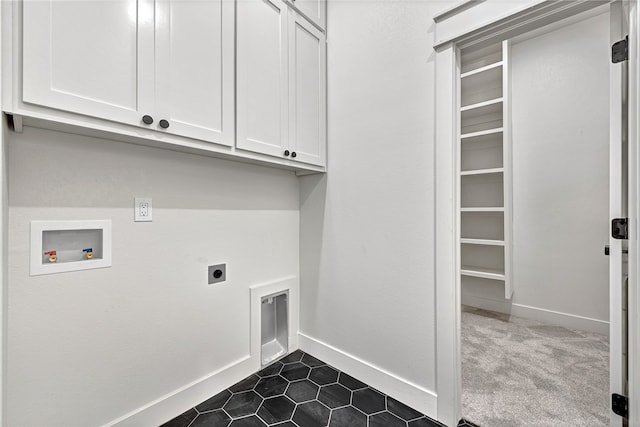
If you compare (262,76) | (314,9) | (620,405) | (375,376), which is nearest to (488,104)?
(314,9)

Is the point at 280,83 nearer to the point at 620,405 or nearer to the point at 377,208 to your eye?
the point at 377,208

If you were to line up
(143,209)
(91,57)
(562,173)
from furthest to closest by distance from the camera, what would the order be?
(562,173), (143,209), (91,57)

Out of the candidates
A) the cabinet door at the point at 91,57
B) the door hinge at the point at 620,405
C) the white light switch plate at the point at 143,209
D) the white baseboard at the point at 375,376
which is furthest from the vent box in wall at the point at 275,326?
the door hinge at the point at 620,405

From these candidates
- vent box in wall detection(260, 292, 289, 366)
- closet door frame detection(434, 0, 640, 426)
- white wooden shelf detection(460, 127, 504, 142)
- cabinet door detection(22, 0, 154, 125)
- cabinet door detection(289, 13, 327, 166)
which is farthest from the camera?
white wooden shelf detection(460, 127, 504, 142)

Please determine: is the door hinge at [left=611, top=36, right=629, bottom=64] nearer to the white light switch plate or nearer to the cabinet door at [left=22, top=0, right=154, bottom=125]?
the cabinet door at [left=22, top=0, right=154, bottom=125]

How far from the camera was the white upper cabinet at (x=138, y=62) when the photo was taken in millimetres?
885

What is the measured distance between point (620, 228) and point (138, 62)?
2049 millimetres

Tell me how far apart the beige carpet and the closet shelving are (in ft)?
1.57

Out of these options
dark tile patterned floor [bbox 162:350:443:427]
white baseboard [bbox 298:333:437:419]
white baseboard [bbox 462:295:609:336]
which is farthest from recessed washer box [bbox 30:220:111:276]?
white baseboard [bbox 462:295:609:336]

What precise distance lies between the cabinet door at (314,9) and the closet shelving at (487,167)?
1.62 meters

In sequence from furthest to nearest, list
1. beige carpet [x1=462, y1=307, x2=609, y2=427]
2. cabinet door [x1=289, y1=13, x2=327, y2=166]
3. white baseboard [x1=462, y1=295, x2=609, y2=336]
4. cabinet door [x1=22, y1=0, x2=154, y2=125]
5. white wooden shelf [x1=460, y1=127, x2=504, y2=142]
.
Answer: white wooden shelf [x1=460, y1=127, x2=504, y2=142] < white baseboard [x1=462, y1=295, x2=609, y2=336] < cabinet door [x1=289, y1=13, x2=327, y2=166] < beige carpet [x1=462, y1=307, x2=609, y2=427] < cabinet door [x1=22, y1=0, x2=154, y2=125]

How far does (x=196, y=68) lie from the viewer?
125 cm

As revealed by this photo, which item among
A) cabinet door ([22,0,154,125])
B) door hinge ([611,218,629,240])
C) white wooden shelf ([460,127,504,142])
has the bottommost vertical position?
door hinge ([611,218,629,240])

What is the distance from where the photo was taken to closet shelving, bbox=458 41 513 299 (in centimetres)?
258
